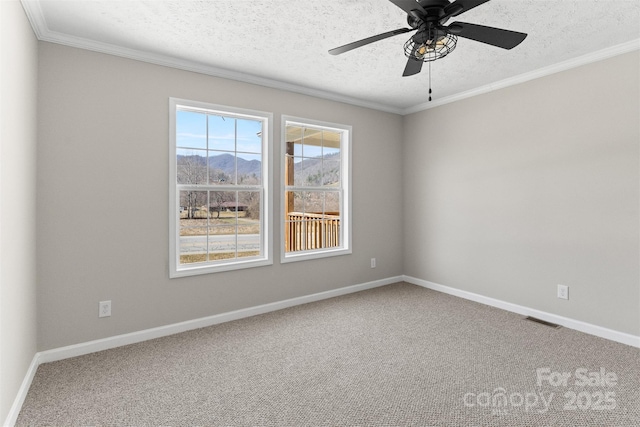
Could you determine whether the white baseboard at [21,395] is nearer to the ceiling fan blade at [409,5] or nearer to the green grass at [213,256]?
the green grass at [213,256]

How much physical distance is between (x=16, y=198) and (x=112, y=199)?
83cm

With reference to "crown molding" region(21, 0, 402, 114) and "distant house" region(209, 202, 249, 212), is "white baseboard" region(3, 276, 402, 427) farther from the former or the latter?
"crown molding" region(21, 0, 402, 114)

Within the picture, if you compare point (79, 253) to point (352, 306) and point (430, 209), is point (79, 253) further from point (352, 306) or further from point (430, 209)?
point (430, 209)

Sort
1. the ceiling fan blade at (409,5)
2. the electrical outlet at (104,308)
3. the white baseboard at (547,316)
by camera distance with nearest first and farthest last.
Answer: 1. the ceiling fan blade at (409,5)
2. the electrical outlet at (104,308)
3. the white baseboard at (547,316)

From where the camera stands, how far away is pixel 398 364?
2.54m

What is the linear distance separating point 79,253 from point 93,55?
1601 millimetres

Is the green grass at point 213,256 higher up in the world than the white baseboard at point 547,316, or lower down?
higher up

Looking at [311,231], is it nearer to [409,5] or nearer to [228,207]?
[228,207]

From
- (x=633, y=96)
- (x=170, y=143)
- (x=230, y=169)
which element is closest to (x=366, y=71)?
(x=230, y=169)

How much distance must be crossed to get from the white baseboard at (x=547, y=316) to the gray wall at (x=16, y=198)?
4203 millimetres

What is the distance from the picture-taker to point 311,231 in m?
4.38

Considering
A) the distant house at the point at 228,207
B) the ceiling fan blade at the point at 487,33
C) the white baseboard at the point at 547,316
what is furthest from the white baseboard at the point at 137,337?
the ceiling fan blade at the point at 487,33

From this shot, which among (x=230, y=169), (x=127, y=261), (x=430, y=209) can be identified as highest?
(x=230, y=169)

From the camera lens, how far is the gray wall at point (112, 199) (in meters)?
2.59
